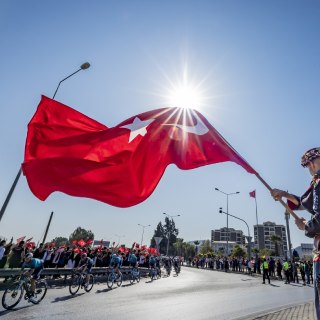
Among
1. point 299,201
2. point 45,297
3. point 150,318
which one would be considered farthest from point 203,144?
point 45,297

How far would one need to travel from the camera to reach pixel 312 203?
2.74 meters

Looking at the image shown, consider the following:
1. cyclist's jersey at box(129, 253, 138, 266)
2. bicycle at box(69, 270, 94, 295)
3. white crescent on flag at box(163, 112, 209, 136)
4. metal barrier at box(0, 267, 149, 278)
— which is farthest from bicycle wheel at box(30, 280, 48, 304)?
cyclist's jersey at box(129, 253, 138, 266)

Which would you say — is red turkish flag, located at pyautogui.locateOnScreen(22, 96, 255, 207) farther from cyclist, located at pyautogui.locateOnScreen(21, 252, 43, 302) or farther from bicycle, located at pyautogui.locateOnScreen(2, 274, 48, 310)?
cyclist, located at pyautogui.locateOnScreen(21, 252, 43, 302)

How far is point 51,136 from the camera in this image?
182 inches

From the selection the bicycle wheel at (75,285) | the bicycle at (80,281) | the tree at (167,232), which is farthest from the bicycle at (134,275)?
the tree at (167,232)

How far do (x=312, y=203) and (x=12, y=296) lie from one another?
1039cm

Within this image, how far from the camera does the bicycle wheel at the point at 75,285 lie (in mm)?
12797

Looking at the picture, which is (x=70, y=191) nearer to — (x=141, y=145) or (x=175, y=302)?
(x=141, y=145)

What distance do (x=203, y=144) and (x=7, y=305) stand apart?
8745mm

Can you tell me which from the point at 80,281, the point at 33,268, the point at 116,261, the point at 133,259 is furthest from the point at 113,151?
the point at 133,259

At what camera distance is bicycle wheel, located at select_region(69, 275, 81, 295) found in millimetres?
12797

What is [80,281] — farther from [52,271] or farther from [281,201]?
[281,201]

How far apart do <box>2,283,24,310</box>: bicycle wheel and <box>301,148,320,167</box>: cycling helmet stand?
10.1 metres

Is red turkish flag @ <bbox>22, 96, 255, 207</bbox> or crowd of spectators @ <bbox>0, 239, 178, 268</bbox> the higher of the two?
red turkish flag @ <bbox>22, 96, 255, 207</bbox>
